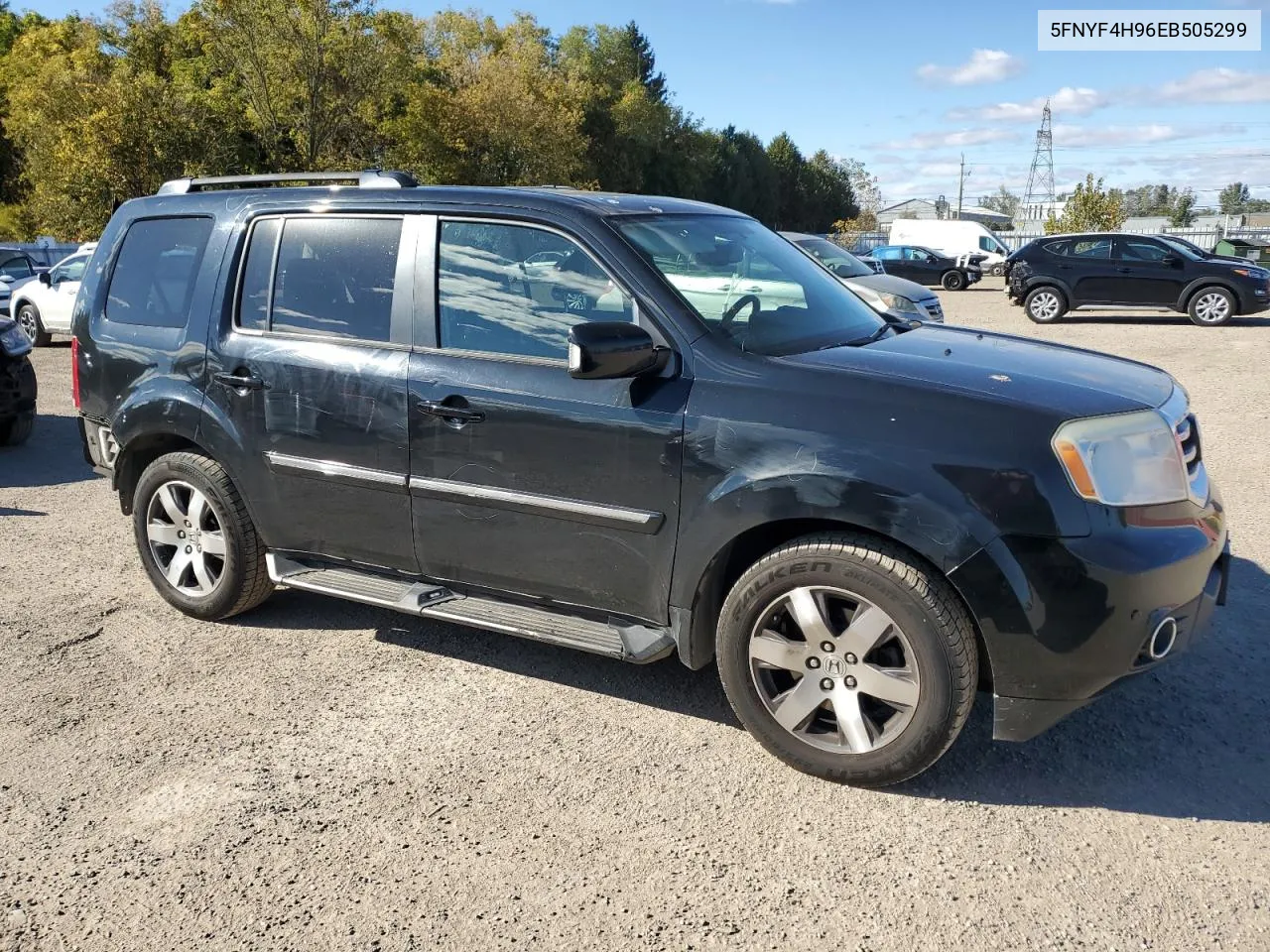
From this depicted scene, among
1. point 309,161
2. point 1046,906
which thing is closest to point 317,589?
point 1046,906

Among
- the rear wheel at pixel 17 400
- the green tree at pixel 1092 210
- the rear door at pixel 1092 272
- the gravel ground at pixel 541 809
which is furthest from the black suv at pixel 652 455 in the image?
the green tree at pixel 1092 210

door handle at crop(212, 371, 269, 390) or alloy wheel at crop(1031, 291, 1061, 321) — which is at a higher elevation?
door handle at crop(212, 371, 269, 390)

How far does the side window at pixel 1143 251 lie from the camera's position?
19.1 m

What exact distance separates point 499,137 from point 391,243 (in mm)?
49534

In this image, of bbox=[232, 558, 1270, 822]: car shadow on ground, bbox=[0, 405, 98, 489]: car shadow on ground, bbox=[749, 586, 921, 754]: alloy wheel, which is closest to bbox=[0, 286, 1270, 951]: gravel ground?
bbox=[232, 558, 1270, 822]: car shadow on ground

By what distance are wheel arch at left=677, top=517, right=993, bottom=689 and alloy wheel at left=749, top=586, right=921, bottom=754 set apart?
20 cm

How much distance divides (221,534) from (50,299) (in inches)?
564

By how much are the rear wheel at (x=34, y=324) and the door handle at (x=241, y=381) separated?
48.2 feet

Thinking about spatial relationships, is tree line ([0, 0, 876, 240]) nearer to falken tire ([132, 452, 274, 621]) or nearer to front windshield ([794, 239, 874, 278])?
front windshield ([794, 239, 874, 278])

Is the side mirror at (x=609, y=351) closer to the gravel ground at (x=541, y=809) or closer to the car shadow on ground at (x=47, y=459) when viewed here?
the gravel ground at (x=541, y=809)

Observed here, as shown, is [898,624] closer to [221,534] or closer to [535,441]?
[535,441]

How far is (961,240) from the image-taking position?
39.6m

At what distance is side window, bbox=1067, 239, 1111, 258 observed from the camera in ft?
63.9

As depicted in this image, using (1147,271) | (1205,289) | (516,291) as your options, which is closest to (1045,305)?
(1147,271)
